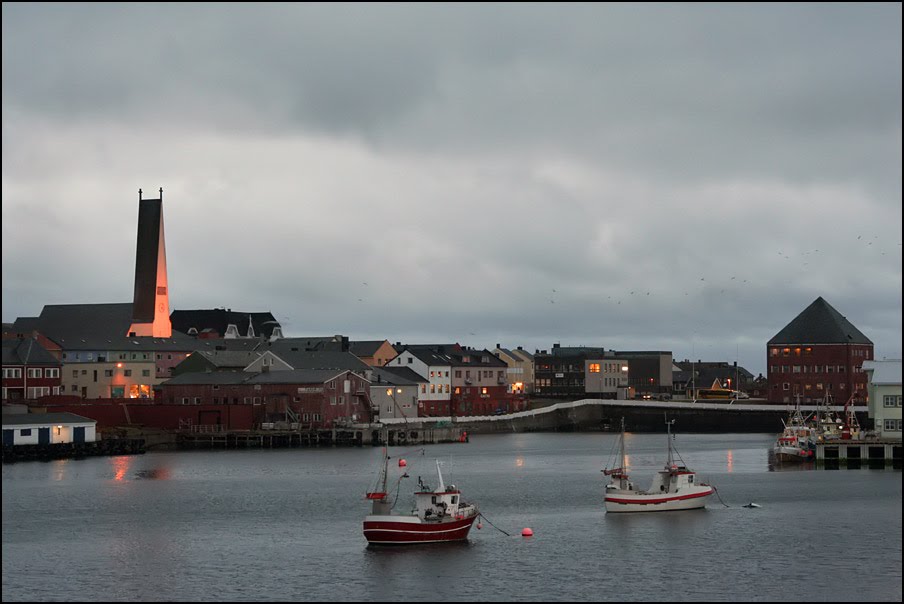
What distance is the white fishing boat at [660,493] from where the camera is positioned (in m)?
61.1

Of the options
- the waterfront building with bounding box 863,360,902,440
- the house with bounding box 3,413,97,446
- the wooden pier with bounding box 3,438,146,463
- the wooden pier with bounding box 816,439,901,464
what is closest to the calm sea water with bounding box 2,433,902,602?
the wooden pier with bounding box 816,439,901,464

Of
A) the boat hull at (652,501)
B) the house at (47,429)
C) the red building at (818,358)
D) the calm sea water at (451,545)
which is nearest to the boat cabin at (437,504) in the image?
the calm sea water at (451,545)

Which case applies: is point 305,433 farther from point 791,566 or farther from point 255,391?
point 791,566

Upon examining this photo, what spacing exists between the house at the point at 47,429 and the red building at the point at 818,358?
87.5m

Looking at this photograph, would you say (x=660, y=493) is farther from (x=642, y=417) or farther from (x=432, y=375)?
(x=642, y=417)

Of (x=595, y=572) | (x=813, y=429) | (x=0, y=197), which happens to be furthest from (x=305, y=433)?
(x=0, y=197)

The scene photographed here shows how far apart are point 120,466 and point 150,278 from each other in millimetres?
70585

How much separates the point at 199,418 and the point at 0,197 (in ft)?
285

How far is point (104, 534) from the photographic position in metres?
56.4

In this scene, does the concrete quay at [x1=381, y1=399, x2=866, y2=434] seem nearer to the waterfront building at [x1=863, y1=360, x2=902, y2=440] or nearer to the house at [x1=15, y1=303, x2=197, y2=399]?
the house at [x1=15, y1=303, x2=197, y2=399]

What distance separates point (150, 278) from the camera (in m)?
160

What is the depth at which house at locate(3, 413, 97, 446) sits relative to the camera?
326 ft

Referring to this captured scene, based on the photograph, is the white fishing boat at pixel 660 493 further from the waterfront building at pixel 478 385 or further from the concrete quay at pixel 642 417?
the waterfront building at pixel 478 385

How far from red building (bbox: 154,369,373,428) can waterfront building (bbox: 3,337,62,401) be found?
38.2 feet
